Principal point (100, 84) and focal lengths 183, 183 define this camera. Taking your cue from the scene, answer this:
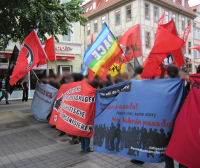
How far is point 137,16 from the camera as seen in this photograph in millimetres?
21500

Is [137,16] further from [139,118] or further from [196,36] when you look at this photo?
[139,118]

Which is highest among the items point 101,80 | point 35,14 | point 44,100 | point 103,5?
point 103,5

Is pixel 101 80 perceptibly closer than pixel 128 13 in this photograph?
Yes

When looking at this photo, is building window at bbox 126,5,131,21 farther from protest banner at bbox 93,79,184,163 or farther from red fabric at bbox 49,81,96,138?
protest banner at bbox 93,79,184,163

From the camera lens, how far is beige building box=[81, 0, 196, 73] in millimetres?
21797

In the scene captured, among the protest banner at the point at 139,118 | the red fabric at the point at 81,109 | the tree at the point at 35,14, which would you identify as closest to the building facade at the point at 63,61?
the tree at the point at 35,14

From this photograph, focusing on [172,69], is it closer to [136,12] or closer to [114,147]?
[114,147]

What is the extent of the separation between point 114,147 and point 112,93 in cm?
109

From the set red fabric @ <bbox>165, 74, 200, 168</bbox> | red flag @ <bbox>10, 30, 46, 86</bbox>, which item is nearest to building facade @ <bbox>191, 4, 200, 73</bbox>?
red flag @ <bbox>10, 30, 46, 86</bbox>

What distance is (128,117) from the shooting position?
344 centimetres

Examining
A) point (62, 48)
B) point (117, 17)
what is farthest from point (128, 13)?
point (62, 48)

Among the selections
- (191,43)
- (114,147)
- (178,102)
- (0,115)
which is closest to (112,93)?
(114,147)

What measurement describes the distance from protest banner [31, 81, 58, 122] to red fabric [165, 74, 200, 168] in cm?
487

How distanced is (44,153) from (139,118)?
2634 mm
